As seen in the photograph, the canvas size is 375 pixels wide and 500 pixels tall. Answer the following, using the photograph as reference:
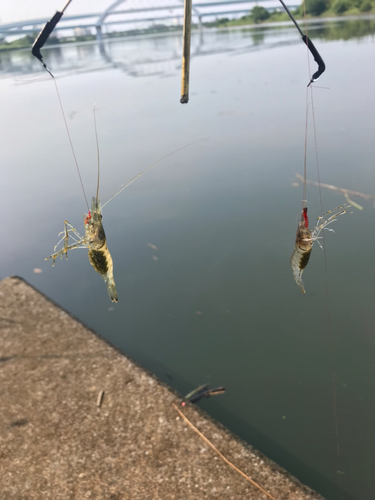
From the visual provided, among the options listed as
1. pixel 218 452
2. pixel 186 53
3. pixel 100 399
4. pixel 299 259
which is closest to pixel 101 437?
pixel 100 399

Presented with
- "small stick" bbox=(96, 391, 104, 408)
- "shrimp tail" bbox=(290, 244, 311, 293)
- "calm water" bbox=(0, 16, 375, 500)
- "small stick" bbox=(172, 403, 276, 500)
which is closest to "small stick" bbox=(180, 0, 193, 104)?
"shrimp tail" bbox=(290, 244, 311, 293)

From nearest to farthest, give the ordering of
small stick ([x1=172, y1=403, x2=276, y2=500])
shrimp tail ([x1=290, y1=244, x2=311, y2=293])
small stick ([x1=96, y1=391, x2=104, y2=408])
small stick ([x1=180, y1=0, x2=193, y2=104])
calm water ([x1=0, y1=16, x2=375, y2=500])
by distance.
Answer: small stick ([x1=180, y1=0, x2=193, y2=104])
shrimp tail ([x1=290, y1=244, x2=311, y2=293])
small stick ([x1=172, y1=403, x2=276, y2=500])
small stick ([x1=96, y1=391, x2=104, y2=408])
calm water ([x1=0, y1=16, x2=375, y2=500])

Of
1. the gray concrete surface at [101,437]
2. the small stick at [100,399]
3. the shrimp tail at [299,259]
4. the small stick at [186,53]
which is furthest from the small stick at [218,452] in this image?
the small stick at [186,53]

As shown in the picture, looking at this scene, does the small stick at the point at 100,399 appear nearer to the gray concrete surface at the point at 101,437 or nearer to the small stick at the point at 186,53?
the gray concrete surface at the point at 101,437

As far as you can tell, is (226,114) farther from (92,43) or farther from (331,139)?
(92,43)

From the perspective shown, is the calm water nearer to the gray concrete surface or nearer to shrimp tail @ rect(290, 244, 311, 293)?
the gray concrete surface

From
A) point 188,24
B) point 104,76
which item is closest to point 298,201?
point 188,24

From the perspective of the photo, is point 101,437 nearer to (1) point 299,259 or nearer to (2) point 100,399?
(2) point 100,399
